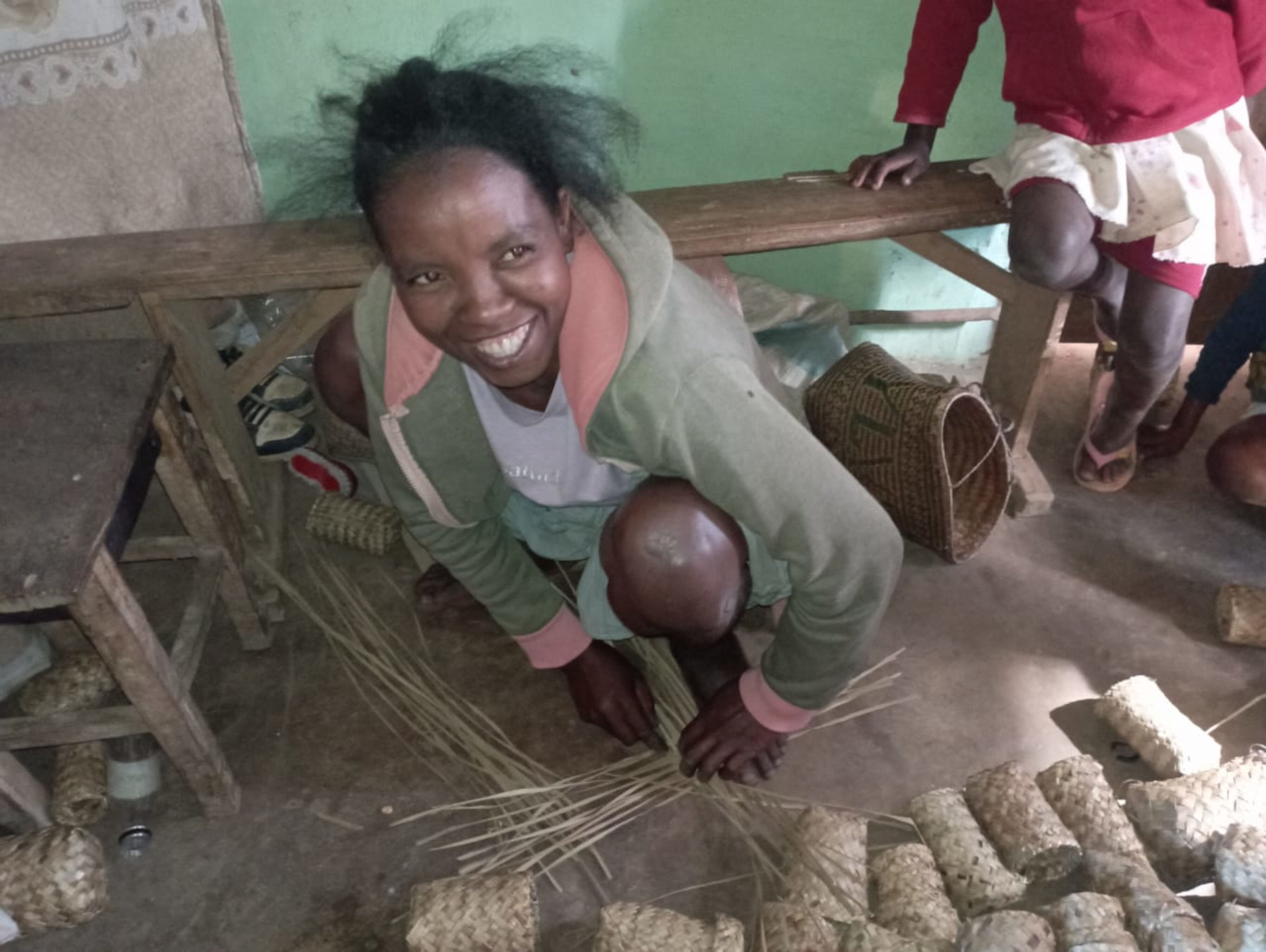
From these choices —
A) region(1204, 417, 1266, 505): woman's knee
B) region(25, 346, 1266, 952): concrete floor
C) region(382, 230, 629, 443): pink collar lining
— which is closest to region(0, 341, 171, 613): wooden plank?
region(382, 230, 629, 443): pink collar lining

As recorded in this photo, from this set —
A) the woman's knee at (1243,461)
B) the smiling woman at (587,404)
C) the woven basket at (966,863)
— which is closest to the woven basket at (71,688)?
the smiling woman at (587,404)

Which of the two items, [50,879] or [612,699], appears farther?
[612,699]

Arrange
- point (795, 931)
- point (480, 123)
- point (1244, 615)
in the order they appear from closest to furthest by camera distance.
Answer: point (480, 123) → point (795, 931) → point (1244, 615)

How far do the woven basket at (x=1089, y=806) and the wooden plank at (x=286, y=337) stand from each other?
1.30m

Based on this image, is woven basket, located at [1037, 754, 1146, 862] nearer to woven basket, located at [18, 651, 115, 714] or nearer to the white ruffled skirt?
the white ruffled skirt

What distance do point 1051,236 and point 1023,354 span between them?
0.39 metres

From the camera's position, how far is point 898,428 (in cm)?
156

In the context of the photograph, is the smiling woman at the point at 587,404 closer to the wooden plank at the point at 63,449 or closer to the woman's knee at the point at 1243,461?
the wooden plank at the point at 63,449

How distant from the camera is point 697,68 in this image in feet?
6.13

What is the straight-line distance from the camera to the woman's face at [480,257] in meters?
0.91

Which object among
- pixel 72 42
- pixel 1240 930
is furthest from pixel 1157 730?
pixel 72 42

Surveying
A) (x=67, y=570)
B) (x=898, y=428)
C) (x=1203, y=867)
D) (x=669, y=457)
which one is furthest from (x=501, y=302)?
(x=1203, y=867)

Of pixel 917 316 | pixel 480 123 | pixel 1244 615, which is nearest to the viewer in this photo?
pixel 480 123

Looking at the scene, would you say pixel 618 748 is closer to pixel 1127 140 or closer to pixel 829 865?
pixel 829 865
